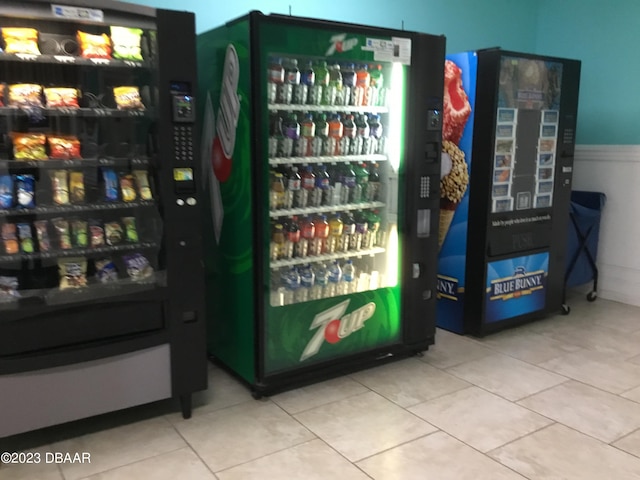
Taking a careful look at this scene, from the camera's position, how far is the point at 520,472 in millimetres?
2508

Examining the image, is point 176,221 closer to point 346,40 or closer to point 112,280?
point 112,280

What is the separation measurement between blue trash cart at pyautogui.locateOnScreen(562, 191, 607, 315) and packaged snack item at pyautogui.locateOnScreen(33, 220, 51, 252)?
12.7 feet

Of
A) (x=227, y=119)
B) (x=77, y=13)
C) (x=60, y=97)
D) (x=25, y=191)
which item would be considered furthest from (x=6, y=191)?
(x=227, y=119)

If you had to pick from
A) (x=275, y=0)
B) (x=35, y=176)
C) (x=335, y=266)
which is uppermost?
(x=275, y=0)

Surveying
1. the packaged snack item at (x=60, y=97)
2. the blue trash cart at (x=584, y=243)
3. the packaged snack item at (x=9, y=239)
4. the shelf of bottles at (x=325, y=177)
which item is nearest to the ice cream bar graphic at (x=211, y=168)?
the shelf of bottles at (x=325, y=177)

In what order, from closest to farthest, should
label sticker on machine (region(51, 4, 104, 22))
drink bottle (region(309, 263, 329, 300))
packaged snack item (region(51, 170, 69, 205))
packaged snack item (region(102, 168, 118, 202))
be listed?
label sticker on machine (region(51, 4, 104, 22)) < packaged snack item (region(51, 170, 69, 205)) < packaged snack item (region(102, 168, 118, 202)) < drink bottle (region(309, 263, 329, 300))

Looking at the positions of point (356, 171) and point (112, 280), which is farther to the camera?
point (356, 171)

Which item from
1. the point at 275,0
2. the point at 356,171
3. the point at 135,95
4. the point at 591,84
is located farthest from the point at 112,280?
the point at 591,84

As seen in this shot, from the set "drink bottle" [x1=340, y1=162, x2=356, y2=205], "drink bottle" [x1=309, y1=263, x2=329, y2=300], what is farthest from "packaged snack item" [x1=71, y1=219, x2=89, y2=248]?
"drink bottle" [x1=340, y1=162, x2=356, y2=205]

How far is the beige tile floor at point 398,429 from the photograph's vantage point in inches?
99.7

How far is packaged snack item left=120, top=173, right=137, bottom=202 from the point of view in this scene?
2744mm

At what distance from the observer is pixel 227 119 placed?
123 inches

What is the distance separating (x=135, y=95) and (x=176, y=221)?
62cm

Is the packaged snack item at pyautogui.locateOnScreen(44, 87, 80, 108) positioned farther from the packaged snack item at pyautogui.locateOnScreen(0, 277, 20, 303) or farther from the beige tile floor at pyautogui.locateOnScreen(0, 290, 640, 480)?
the beige tile floor at pyautogui.locateOnScreen(0, 290, 640, 480)
